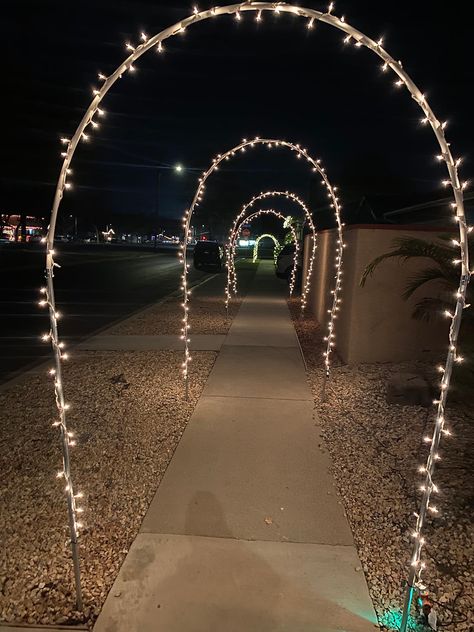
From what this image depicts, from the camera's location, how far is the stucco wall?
695 centimetres

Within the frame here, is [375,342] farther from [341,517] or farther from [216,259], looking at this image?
[216,259]

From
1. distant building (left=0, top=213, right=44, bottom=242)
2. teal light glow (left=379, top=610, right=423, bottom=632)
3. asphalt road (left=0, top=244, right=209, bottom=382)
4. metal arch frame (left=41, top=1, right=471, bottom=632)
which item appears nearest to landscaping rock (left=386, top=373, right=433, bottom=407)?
metal arch frame (left=41, top=1, right=471, bottom=632)

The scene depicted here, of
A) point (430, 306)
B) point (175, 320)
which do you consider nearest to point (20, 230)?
point (175, 320)

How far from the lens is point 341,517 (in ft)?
10.9

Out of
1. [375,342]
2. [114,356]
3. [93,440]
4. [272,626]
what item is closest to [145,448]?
[93,440]

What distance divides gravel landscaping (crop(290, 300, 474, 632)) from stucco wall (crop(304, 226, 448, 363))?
747 mm

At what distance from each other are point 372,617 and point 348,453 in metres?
1.95

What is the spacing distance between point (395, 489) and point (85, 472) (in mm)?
2470

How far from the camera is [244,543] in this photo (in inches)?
119

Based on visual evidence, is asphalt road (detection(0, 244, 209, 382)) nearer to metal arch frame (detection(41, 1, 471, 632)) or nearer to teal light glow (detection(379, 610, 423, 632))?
metal arch frame (detection(41, 1, 471, 632))

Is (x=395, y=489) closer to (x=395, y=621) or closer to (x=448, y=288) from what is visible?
(x=395, y=621)

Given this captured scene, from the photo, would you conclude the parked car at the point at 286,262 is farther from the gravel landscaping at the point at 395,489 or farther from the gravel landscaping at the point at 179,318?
the gravel landscaping at the point at 395,489

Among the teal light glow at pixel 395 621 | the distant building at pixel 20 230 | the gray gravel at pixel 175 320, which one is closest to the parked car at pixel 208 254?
the gray gravel at pixel 175 320

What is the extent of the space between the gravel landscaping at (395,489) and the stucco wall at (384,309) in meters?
0.75
